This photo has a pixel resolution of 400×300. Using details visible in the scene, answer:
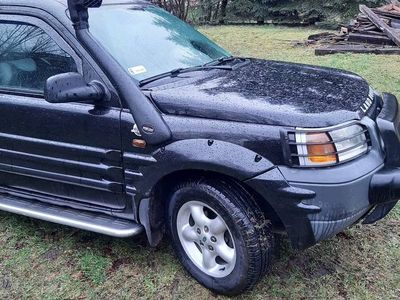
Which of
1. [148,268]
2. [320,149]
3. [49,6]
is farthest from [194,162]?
[49,6]

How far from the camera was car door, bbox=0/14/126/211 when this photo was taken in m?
Result: 3.00

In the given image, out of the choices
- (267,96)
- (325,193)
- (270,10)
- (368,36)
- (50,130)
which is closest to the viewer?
(325,193)

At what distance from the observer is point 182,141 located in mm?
2705

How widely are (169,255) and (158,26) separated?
174 cm

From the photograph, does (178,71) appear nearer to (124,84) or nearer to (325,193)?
(124,84)

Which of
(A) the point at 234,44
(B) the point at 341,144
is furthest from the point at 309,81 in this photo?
(A) the point at 234,44

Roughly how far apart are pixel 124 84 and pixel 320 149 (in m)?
1.25

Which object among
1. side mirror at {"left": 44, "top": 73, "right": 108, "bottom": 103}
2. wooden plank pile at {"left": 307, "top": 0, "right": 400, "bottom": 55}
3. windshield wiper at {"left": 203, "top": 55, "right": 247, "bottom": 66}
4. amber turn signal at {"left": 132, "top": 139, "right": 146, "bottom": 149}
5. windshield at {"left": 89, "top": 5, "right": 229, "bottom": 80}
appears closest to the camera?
side mirror at {"left": 44, "top": 73, "right": 108, "bottom": 103}

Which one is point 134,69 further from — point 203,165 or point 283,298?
point 283,298

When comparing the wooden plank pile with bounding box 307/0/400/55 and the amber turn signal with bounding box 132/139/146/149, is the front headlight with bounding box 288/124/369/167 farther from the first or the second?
the wooden plank pile with bounding box 307/0/400/55

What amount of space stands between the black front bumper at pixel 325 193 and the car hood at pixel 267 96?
0.26 m

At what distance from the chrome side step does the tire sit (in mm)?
299

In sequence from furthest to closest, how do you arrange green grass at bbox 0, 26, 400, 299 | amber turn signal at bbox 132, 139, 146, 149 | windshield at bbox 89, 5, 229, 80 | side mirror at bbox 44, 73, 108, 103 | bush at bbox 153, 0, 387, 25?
bush at bbox 153, 0, 387, 25 → windshield at bbox 89, 5, 229, 80 → green grass at bbox 0, 26, 400, 299 → amber turn signal at bbox 132, 139, 146, 149 → side mirror at bbox 44, 73, 108, 103

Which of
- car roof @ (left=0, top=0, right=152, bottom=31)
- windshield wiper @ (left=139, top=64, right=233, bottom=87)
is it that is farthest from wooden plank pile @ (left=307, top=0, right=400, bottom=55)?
car roof @ (left=0, top=0, right=152, bottom=31)
